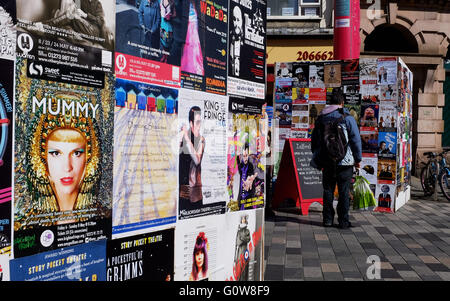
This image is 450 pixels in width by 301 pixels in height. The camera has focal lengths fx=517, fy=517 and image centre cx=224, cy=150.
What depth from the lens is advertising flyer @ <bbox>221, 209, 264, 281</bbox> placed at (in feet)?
9.40

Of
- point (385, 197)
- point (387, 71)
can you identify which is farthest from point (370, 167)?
point (387, 71)

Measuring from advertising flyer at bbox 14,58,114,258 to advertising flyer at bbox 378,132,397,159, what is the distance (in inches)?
284

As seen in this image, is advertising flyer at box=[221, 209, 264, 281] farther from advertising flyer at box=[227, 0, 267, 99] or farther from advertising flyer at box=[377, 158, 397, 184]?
advertising flyer at box=[377, 158, 397, 184]

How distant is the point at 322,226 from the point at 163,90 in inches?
220

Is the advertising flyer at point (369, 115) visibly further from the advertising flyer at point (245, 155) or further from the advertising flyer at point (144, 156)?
the advertising flyer at point (144, 156)

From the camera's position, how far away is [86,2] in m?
1.94

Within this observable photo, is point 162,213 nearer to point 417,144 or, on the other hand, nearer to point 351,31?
point 351,31

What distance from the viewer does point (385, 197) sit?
28.5 feet

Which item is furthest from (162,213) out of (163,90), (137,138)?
(163,90)

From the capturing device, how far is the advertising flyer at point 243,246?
2865 millimetres

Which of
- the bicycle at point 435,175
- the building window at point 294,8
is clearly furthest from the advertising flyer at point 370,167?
the building window at point 294,8

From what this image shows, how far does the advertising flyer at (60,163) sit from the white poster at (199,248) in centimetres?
50

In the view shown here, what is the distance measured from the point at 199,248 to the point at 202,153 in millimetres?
476
